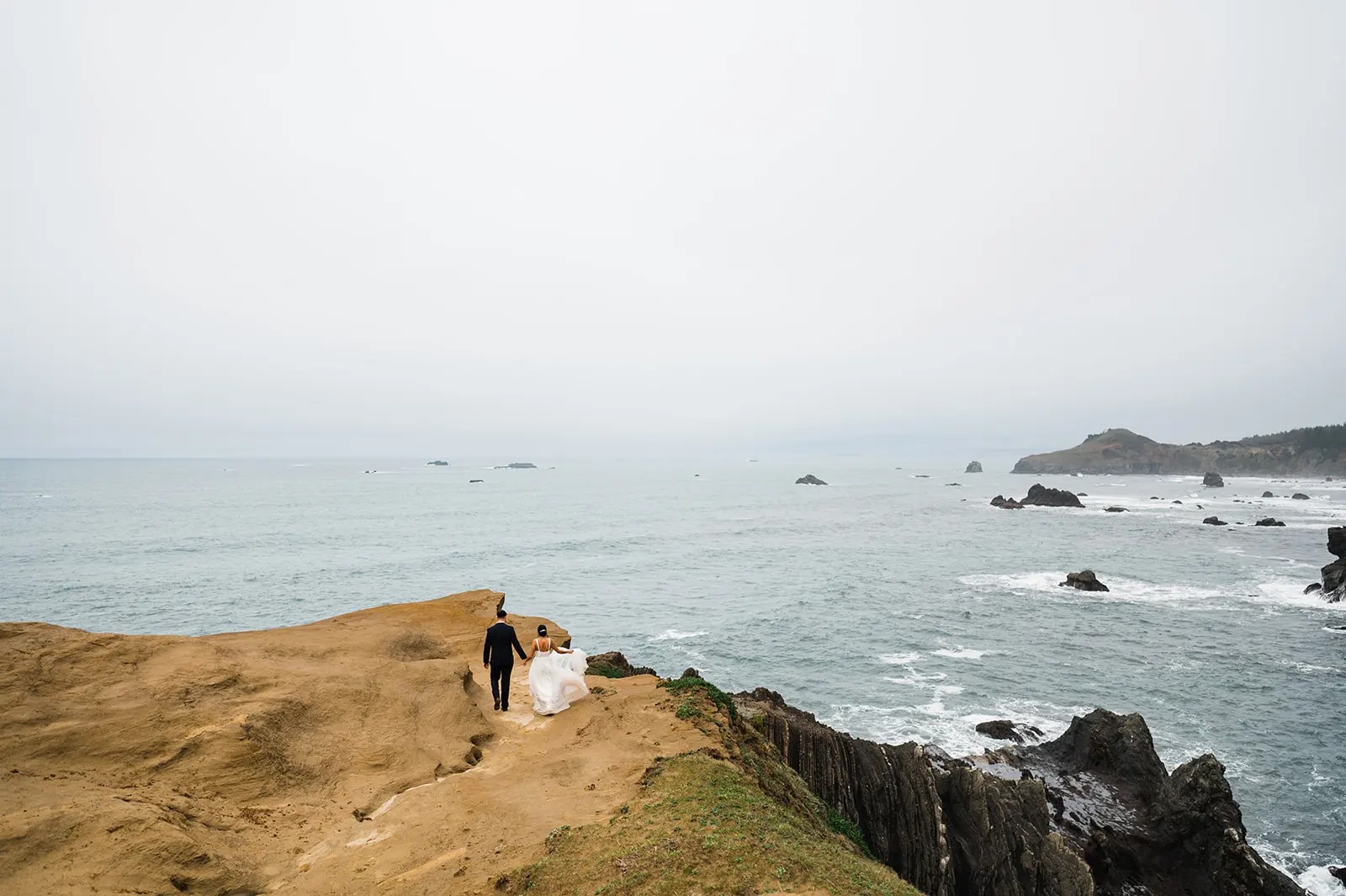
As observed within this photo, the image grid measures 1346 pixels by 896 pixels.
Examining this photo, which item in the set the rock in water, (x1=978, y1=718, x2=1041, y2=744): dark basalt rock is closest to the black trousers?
(x1=978, y1=718, x2=1041, y2=744): dark basalt rock

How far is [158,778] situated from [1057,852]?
20747mm

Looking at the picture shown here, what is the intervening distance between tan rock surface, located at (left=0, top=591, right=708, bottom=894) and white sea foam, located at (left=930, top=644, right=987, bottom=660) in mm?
27965

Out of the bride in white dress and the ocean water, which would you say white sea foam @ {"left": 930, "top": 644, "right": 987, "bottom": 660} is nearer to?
the ocean water

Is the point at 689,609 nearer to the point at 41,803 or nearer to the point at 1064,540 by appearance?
the point at 41,803

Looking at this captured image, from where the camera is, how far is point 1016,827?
16.1 meters

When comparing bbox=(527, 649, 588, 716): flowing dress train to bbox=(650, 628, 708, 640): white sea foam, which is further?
bbox=(650, 628, 708, 640): white sea foam

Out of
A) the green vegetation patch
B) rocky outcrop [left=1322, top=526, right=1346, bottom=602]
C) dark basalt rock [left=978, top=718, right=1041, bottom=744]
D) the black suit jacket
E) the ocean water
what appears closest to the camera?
the green vegetation patch

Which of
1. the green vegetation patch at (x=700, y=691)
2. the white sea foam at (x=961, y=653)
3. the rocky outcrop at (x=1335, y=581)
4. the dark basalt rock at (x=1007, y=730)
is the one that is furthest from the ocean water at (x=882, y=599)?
the green vegetation patch at (x=700, y=691)

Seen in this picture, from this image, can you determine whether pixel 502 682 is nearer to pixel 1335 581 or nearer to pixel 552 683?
pixel 552 683

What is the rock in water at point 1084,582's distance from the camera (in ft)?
163

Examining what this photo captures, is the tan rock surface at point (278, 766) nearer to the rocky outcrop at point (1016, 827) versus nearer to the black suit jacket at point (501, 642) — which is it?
the black suit jacket at point (501, 642)

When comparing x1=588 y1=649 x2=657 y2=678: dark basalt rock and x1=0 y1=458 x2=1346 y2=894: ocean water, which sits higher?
x1=588 y1=649 x2=657 y2=678: dark basalt rock

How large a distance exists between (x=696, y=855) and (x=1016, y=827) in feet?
42.7

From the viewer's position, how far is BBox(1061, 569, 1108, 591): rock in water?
4972 cm
